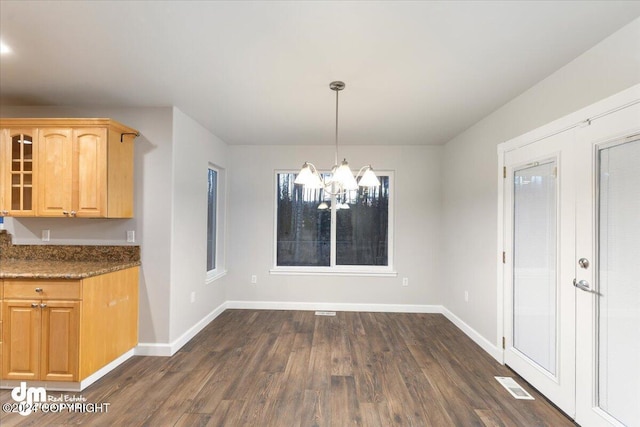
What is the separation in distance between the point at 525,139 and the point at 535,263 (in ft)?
3.60

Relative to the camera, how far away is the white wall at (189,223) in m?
3.34

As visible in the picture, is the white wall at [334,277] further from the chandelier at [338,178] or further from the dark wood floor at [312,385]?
the chandelier at [338,178]

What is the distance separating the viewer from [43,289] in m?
2.53

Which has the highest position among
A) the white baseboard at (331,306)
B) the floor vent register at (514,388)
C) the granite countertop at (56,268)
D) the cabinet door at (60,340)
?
the granite countertop at (56,268)

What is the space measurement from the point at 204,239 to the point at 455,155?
3.62 metres

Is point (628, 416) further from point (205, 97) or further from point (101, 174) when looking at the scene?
point (101, 174)

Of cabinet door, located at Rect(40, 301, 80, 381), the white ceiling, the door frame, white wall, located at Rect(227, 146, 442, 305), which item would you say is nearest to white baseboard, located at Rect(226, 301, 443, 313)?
white wall, located at Rect(227, 146, 442, 305)

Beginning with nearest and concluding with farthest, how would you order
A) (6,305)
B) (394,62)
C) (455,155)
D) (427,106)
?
1. (394,62)
2. (6,305)
3. (427,106)
4. (455,155)

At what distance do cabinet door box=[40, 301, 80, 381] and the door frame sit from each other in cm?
384

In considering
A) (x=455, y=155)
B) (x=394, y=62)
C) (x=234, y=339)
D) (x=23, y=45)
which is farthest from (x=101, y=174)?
(x=455, y=155)

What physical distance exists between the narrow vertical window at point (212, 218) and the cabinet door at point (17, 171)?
6.47 feet

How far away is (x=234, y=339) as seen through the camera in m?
3.70

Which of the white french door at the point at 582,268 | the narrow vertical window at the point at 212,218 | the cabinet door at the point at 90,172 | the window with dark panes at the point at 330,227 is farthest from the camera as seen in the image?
the window with dark panes at the point at 330,227

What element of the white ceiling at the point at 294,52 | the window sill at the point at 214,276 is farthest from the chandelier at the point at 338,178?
the window sill at the point at 214,276
